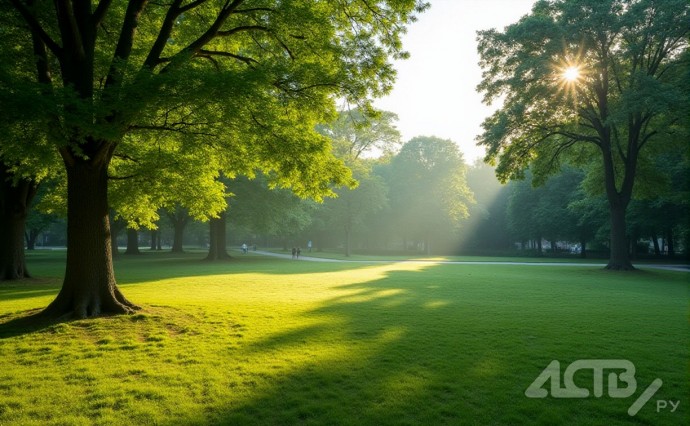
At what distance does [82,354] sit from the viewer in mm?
7012

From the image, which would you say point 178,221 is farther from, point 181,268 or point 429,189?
point 429,189

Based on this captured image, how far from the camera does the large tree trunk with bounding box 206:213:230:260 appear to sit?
36.1m

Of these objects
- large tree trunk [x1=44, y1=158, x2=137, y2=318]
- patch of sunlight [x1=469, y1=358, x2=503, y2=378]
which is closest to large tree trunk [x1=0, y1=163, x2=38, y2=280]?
large tree trunk [x1=44, y1=158, x2=137, y2=318]

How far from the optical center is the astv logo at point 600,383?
5.31 m

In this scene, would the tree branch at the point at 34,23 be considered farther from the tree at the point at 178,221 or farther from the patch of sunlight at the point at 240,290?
the tree at the point at 178,221

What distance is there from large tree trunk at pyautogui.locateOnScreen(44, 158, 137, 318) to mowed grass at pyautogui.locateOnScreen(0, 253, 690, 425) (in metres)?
0.76

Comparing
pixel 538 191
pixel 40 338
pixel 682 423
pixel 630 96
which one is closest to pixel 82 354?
pixel 40 338

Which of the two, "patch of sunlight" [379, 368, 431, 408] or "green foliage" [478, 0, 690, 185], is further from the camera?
"green foliage" [478, 0, 690, 185]

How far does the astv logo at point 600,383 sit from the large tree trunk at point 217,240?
Result: 32609mm

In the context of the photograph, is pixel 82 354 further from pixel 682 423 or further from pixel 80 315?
pixel 682 423

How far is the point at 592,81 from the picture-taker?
25.7 meters

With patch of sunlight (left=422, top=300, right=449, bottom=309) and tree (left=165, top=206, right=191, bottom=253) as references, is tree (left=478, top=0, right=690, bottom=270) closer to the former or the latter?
patch of sunlight (left=422, top=300, right=449, bottom=309)

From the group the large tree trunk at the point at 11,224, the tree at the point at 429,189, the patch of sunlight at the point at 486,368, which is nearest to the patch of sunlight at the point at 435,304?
the patch of sunlight at the point at 486,368

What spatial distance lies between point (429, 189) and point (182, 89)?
5048 cm
